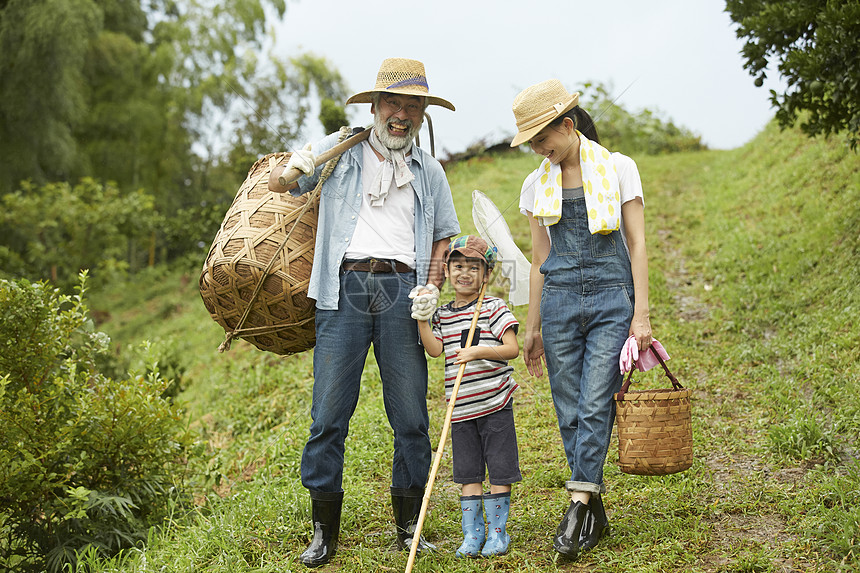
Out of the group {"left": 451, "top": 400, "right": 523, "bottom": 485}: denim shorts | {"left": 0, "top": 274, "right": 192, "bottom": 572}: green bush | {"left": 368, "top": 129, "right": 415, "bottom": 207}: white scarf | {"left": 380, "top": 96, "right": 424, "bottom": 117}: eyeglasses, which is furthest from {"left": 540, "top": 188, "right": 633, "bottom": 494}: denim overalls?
{"left": 0, "top": 274, "right": 192, "bottom": 572}: green bush

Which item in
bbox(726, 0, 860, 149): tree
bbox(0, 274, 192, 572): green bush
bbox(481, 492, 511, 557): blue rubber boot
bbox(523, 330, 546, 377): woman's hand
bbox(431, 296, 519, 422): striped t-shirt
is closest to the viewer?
bbox(481, 492, 511, 557): blue rubber boot

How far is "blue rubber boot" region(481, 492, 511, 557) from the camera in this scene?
10.8ft

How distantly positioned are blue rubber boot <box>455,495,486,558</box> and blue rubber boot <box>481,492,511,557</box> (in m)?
0.04

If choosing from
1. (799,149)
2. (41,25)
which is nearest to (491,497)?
(799,149)

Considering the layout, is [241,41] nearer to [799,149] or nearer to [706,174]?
[706,174]

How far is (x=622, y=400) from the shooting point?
10.1 feet

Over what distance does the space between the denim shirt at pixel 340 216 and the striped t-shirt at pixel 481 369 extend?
283mm

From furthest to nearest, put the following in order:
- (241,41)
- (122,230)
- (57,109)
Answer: (241,41)
(122,230)
(57,109)

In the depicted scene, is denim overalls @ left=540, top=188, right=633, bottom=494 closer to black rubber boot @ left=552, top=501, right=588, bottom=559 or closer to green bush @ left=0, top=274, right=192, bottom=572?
black rubber boot @ left=552, top=501, right=588, bottom=559

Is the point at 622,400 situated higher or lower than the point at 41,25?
lower

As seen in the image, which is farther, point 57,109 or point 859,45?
point 57,109

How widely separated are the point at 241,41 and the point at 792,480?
19691 mm

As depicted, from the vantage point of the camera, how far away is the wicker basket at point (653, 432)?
3.02 m

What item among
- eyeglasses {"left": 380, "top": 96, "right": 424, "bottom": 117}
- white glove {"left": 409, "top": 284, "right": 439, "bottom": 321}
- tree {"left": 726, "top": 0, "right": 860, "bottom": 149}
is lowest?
white glove {"left": 409, "top": 284, "right": 439, "bottom": 321}
